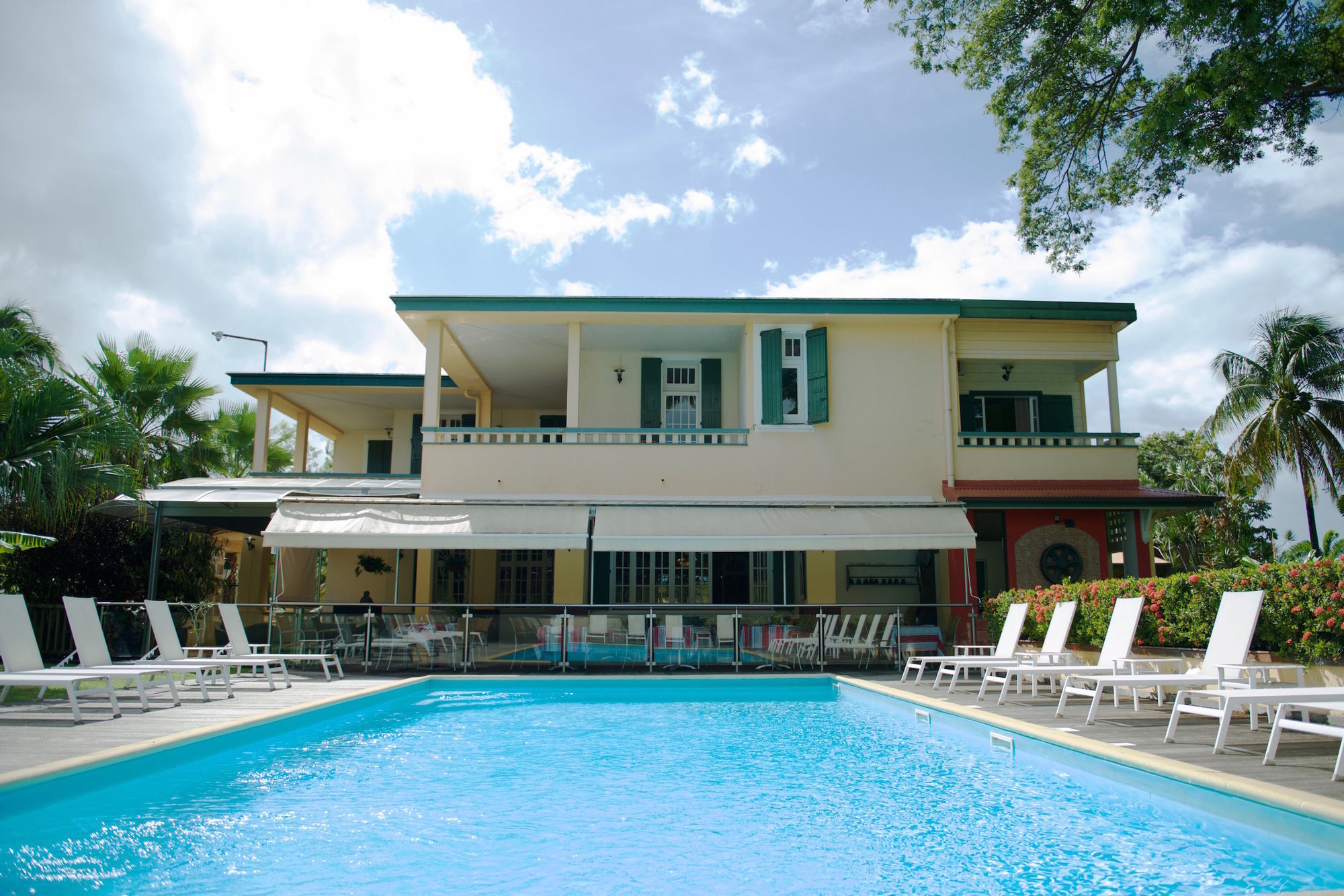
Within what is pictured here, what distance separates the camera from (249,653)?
40.3 feet

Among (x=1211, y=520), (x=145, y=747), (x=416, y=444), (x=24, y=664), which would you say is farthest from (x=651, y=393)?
(x=1211, y=520)

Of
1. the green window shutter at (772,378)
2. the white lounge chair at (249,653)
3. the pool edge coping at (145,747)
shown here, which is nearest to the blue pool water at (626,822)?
the pool edge coping at (145,747)

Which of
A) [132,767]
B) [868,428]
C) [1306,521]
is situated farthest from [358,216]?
[1306,521]

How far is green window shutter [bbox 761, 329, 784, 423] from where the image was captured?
16.2 metres

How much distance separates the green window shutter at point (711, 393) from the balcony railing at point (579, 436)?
41.8 inches

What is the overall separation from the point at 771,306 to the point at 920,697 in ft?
27.5

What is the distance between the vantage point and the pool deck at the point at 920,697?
554 centimetres

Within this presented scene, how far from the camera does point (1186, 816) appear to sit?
5.22 metres

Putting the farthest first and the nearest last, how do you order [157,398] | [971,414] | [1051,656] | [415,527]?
[971,414] < [157,398] < [415,527] < [1051,656]

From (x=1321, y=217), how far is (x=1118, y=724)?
1528 centimetres

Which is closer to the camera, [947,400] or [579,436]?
[579,436]

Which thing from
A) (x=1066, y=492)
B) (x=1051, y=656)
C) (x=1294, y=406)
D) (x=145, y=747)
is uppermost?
(x=1294, y=406)

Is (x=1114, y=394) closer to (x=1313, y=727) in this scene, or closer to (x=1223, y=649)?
(x=1223, y=649)

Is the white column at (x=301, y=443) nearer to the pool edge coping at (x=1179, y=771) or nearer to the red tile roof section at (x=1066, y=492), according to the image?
the red tile roof section at (x=1066, y=492)
